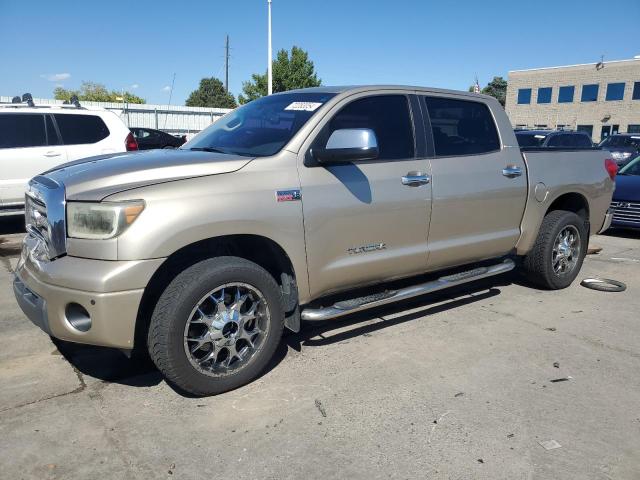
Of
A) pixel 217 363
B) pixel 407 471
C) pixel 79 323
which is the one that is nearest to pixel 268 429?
pixel 217 363

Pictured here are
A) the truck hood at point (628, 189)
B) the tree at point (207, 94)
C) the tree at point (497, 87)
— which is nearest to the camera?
the truck hood at point (628, 189)

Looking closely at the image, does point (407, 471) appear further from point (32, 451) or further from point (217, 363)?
point (32, 451)

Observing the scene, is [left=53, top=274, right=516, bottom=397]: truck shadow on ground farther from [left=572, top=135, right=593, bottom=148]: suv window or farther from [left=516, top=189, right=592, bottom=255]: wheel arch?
[left=572, top=135, right=593, bottom=148]: suv window

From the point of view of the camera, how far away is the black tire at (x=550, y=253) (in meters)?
5.16

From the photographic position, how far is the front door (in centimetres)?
346

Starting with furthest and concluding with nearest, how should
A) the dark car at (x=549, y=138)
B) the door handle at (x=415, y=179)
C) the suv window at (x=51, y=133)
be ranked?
the dark car at (x=549, y=138), the suv window at (x=51, y=133), the door handle at (x=415, y=179)

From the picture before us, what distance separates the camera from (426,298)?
5.15 metres

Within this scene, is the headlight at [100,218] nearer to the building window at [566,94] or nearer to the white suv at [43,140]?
the white suv at [43,140]

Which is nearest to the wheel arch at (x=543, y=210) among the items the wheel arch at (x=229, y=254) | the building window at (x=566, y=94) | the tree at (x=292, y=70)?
the wheel arch at (x=229, y=254)

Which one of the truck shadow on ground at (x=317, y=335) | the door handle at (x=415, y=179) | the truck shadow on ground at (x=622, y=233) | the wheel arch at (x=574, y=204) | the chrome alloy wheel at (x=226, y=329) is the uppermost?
the door handle at (x=415, y=179)

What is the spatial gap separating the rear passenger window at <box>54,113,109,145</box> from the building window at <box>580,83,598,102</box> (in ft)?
167

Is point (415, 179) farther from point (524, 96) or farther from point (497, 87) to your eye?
point (497, 87)

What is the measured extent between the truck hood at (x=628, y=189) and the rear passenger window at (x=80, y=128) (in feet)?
27.5

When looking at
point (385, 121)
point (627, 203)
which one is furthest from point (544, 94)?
point (385, 121)
